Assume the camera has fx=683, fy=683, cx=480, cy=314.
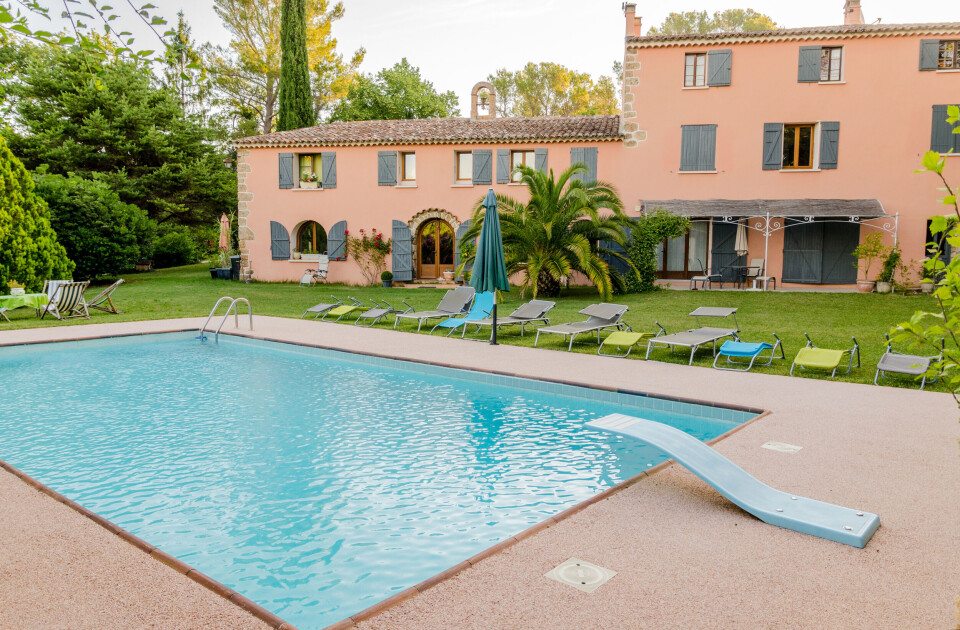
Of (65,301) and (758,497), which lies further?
(65,301)

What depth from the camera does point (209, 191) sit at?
29.9 meters

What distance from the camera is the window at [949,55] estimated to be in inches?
731

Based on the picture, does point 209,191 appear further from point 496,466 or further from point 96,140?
point 496,466

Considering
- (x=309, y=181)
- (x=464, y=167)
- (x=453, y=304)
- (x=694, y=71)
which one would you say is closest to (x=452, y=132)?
(x=464, y=167)

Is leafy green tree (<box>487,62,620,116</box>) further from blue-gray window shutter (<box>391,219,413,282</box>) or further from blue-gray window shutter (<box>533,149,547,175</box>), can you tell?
blue-gray window shutter (<box>391,219,413,282</box>)

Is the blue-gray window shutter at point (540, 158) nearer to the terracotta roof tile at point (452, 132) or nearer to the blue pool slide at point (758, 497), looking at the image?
the terracotta roof tile at point (452, 132)

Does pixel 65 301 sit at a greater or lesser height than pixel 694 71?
lesser

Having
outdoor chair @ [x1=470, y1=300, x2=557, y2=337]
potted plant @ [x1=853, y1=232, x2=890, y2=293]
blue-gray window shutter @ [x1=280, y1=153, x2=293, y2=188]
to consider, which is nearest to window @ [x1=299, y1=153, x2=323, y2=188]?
blue-gray window shutter @ [x1=280, y1=153, x2=293, y2=188]

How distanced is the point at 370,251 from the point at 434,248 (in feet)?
7.03

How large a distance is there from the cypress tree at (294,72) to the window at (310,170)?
4964 mm

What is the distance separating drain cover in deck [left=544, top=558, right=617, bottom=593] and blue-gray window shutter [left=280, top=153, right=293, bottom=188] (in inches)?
848

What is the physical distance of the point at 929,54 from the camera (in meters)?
18.5

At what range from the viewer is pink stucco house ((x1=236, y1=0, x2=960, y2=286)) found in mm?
18734

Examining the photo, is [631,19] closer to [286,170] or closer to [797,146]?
[797,146]
